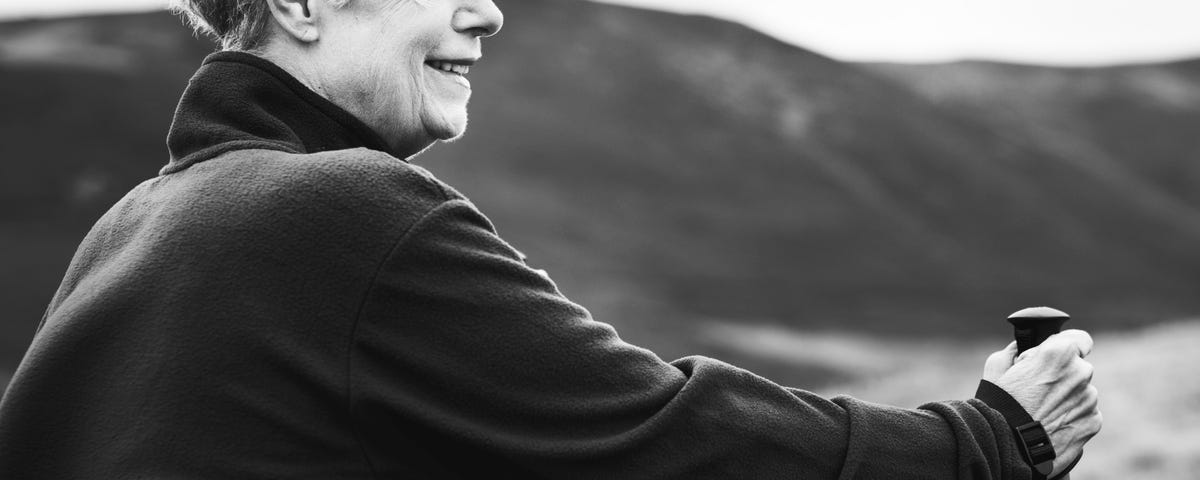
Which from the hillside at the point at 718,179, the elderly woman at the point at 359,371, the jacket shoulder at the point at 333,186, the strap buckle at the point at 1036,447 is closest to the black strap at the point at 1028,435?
the strap buckle at the point at 1036,447

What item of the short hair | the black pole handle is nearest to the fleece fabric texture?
the short hair

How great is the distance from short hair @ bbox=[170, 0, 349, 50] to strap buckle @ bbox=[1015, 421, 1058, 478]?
1277 millimetres

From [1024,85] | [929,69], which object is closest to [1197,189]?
[1024,85]

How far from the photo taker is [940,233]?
2025cm

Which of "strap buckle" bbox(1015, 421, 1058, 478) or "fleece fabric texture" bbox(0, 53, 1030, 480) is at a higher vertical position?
"strap buckle" bbox(1015, 421, 1058, 478)

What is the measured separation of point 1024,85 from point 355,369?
81.4 ft

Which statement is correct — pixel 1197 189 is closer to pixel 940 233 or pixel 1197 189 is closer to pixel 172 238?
pixel 940 233

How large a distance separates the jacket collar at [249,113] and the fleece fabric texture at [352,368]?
128mm

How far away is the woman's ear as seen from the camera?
190 centimetres

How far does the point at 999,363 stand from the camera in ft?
6.72

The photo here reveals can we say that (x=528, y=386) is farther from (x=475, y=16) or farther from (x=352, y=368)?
(x=475, y=16)

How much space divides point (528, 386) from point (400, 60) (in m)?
0.68

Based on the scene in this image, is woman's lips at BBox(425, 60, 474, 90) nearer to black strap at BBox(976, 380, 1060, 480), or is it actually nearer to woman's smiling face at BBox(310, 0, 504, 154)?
woman's smiling face at BBox(310, 0, 504, 154)

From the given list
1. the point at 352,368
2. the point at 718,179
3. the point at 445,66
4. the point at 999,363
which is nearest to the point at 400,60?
the point at 445,66
